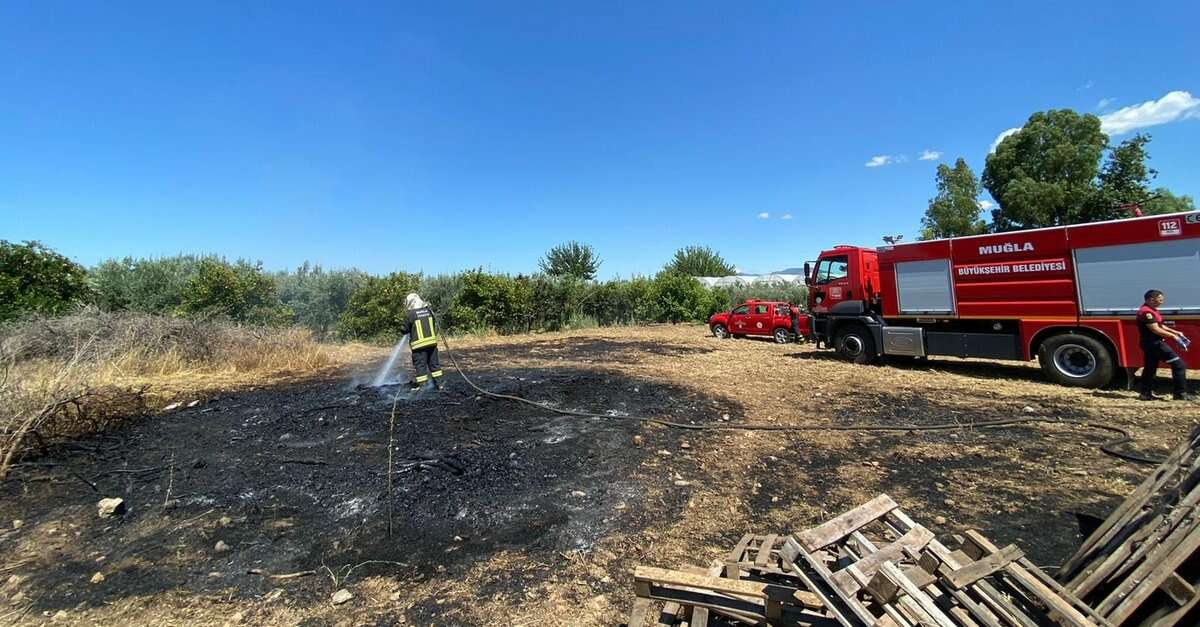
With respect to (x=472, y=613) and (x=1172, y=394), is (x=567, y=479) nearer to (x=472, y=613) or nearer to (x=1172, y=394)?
(x=472, y=613)

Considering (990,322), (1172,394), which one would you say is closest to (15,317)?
(990,322)

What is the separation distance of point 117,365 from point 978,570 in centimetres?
1259

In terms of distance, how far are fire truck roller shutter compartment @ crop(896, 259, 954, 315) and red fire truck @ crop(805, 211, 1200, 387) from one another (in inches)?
0.8

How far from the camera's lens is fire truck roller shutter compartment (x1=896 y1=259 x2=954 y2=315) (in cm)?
1005

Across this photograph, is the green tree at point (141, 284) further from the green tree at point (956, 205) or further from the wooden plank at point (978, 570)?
the green tree at point (956, 205)

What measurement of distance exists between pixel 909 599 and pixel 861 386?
24.6 ft

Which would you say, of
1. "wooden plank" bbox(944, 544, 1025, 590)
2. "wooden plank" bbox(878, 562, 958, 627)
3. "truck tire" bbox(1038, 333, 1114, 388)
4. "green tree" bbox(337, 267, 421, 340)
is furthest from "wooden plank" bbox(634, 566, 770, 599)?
"green tree" bbox(337, 267, 421, 340)

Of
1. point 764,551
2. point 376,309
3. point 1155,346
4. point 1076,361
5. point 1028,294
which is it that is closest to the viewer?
point 764,551

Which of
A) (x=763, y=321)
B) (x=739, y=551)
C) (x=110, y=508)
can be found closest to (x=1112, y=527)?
(x=739, y=551)

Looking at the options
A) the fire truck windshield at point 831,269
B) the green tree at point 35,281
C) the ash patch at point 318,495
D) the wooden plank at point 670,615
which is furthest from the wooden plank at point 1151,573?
the green tree at point 35,281

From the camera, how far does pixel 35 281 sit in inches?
458

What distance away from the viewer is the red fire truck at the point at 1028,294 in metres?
7.70

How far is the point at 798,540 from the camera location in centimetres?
254

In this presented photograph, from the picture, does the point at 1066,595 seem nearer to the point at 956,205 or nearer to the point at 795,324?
the point at 795,324
